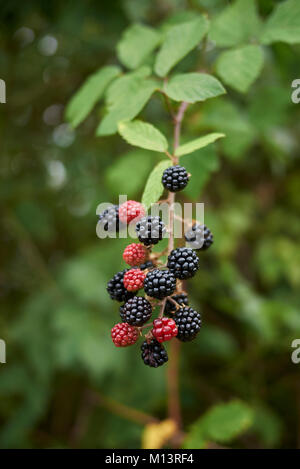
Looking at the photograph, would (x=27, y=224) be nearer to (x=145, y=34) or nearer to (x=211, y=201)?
(x=211, y=201)

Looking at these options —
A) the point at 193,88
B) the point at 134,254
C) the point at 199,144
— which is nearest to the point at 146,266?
the point at 134,254

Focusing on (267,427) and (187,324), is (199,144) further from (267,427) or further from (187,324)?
(267,427)

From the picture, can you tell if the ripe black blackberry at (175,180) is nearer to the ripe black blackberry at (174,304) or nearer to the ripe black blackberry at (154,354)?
the ripe black blackberry at (174,304)

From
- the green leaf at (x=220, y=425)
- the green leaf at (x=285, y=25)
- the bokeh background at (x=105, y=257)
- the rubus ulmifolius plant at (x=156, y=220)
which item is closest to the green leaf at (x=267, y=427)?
the bokeh background at (x=105, y=257)

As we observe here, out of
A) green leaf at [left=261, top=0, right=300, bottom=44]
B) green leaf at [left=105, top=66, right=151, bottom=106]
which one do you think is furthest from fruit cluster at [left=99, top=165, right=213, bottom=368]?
green leaf at [left=261, top=0, right=300, bottom=44]
